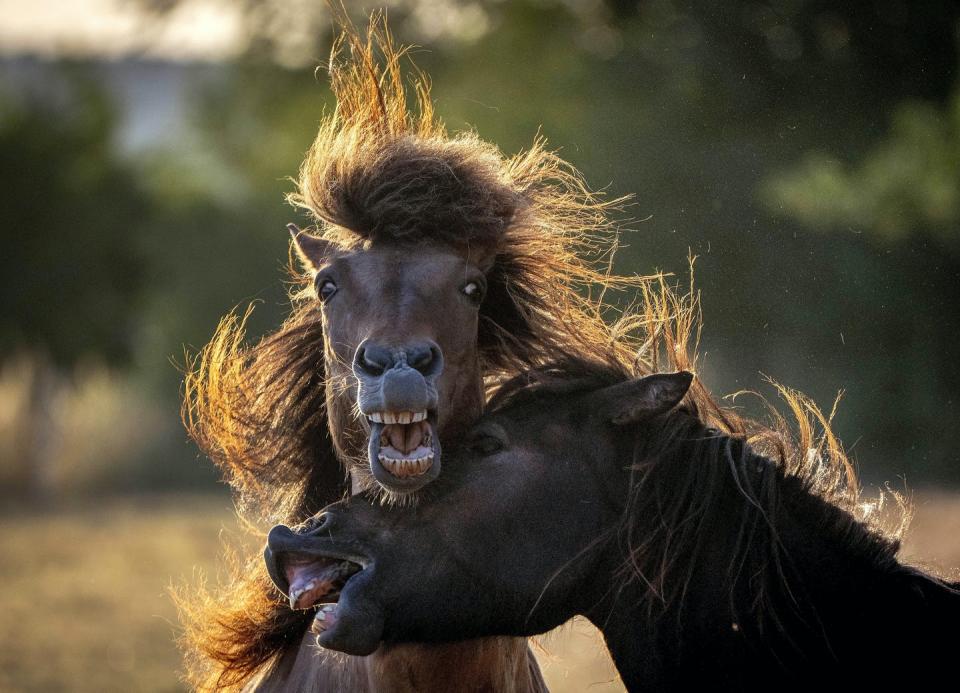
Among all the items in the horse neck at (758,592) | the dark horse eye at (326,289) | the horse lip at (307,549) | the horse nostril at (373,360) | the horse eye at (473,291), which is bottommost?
the horse neck at (758,592)

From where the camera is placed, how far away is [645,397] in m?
4.06

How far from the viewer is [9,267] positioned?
24.8 meters

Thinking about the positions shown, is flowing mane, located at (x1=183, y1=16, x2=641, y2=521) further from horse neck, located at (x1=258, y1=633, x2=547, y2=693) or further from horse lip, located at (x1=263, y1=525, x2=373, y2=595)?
horse lip, located at (x1=263, y1=525, x2=373, y2=595)

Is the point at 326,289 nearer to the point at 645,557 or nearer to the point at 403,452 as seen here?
the point at 403,452

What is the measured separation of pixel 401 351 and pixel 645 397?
773 mm

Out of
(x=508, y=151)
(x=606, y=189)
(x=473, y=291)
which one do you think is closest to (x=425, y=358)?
(x=473, y=291)

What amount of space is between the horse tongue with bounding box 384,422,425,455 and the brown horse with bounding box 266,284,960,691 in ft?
0.51

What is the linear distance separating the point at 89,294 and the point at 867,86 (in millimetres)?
16892

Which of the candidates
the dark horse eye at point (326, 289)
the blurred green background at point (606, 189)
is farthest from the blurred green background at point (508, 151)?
the dark horse eye at point (326, 289)

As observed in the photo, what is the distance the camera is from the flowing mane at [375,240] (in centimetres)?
461

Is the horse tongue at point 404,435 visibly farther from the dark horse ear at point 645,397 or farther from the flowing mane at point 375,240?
the flowing mane at point 375,240

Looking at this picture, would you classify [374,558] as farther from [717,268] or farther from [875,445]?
[875,445]

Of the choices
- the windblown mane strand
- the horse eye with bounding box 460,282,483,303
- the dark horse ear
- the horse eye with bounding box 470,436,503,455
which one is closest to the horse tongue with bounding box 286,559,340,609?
the horse eye with bounding box 470,436,503,455

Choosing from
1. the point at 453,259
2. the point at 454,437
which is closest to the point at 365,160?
the point at 453,259
